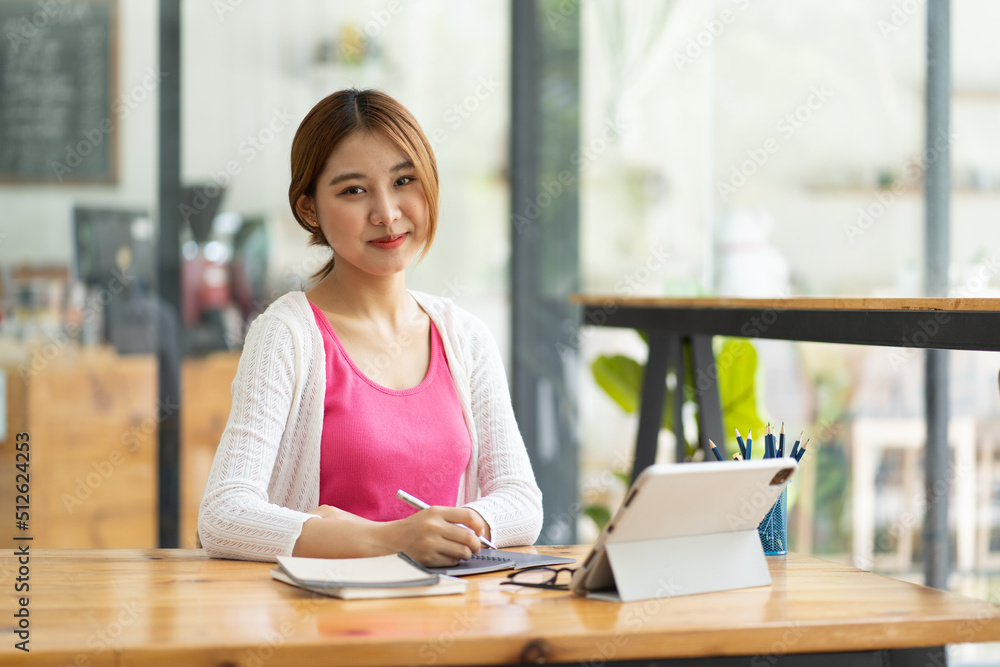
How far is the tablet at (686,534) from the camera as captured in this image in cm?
111

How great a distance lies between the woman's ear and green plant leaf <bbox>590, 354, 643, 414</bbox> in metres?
1.55

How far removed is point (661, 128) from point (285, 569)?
9.51 feet

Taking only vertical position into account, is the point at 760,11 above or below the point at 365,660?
above

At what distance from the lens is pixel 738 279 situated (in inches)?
138

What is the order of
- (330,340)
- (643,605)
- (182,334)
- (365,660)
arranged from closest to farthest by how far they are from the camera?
(365,660)
(643,605)
(330,340)
(182,334)

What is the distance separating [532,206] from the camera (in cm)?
382

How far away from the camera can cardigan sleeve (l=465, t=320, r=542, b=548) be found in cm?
156

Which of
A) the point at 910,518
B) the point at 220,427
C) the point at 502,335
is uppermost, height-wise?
the point at 502,335

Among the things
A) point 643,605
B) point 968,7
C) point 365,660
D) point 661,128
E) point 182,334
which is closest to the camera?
point 365,660

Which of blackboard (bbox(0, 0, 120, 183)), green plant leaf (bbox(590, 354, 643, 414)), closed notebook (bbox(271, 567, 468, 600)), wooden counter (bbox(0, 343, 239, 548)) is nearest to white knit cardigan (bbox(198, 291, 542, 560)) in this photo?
closed notebook (bbox(271, 567, 468, 600))

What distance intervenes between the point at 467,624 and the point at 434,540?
0.84 ft

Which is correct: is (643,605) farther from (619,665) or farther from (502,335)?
(502,335)

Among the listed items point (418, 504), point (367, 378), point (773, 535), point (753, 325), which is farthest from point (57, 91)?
point (773, 535)

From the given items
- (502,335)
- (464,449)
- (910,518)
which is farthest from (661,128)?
(464,449)
